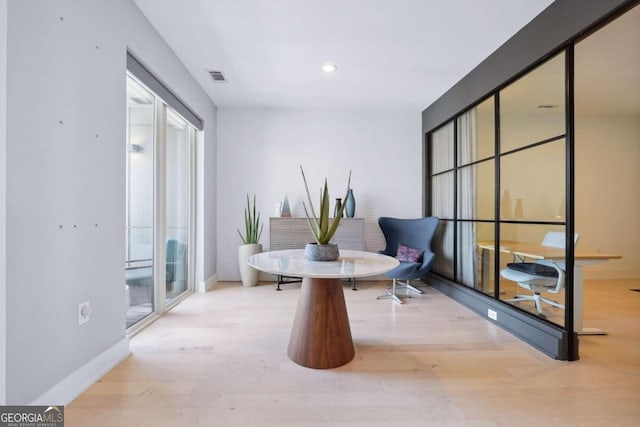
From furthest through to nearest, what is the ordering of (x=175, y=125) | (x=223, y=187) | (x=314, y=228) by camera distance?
(x=223, y=187) < (x=175, y=125) < (x=314, y=228)

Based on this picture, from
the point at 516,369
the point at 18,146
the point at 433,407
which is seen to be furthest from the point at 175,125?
the point at 516,369

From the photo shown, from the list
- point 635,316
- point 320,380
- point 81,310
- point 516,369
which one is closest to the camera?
point 81,310

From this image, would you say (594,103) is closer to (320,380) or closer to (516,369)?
(516,369)

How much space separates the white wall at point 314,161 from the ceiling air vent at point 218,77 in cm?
91

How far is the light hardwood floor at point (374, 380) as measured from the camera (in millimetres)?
1403

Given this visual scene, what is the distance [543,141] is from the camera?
2211 mm

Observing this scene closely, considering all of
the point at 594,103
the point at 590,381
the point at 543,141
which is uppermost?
the point at 594,103

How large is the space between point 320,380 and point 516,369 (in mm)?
1243

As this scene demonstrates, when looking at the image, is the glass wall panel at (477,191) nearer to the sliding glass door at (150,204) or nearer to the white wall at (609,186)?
the white wall at (609,186)

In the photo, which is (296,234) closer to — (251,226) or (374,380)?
(251,226)

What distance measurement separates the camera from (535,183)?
7.55ft

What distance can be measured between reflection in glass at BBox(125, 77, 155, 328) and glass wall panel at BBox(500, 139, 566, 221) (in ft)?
10.5

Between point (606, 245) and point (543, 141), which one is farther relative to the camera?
point (606, 245)

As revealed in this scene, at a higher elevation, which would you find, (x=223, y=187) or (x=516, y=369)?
(x=223, y=187)
